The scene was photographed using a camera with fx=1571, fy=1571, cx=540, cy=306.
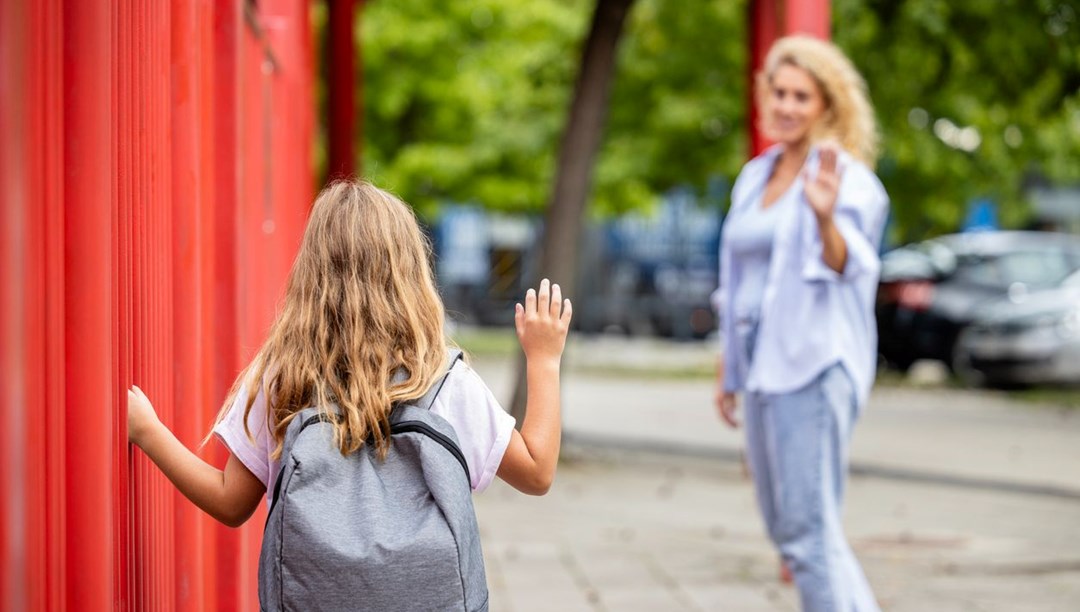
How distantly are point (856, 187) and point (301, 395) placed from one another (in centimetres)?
257

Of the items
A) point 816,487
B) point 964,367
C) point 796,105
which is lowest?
point 964,367

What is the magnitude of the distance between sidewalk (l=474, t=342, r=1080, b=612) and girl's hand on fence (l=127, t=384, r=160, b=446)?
11.6 ft

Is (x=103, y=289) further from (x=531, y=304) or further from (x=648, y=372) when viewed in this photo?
(x=648, y=372)

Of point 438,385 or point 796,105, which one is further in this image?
point 796,105

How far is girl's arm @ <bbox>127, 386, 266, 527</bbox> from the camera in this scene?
247cm

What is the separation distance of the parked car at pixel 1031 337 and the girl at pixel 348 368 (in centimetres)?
1521

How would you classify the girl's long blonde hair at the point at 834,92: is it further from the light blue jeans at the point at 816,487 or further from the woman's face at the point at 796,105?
the light blue jeans at the point at 816,487

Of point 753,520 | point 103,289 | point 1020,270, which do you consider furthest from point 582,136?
point 1020,270

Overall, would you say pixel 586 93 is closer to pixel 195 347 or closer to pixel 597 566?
pixel 597 566

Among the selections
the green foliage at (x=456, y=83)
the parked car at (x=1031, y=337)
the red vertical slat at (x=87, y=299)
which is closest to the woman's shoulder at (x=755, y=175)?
the red vertical slat at (x=87, y=299)

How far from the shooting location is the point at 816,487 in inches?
176

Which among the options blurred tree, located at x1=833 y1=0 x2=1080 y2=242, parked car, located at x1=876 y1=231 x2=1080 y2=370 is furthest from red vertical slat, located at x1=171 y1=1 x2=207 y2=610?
parked car, located at x1=876 y1=231 x2=1080 y2=370

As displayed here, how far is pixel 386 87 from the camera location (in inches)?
937

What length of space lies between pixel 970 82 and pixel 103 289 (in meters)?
11.2
